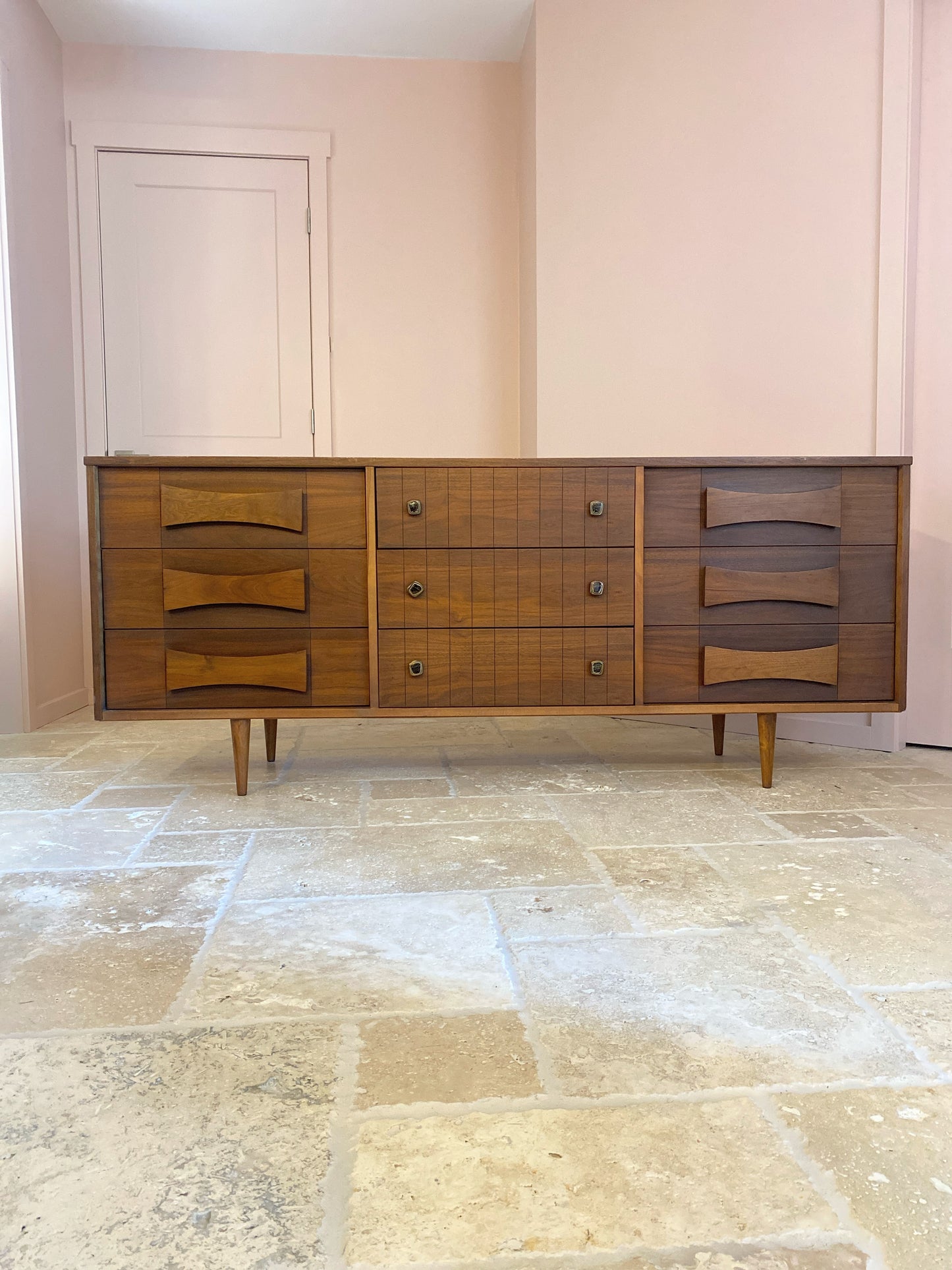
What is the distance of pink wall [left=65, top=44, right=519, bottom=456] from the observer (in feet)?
12.1

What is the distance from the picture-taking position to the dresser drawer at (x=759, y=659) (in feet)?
7.45

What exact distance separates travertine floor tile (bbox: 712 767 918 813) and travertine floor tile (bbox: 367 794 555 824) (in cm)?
51

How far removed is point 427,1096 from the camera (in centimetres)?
97

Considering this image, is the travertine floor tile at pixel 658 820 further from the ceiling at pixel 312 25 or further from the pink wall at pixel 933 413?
the ceiling at pixel 312 25

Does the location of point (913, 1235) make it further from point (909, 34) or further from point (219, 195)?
point (219, 195)

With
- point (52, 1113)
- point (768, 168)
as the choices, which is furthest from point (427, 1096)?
point (768, 168)

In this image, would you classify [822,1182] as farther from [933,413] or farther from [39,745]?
[39,745]

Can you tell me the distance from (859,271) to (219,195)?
245 centimetres

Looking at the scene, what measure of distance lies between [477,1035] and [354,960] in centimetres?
28

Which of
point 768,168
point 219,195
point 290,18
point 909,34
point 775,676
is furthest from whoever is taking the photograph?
point 219,195

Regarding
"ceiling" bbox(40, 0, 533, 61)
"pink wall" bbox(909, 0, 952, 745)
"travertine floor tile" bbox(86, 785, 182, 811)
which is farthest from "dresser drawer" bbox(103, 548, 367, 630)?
"ceiling" bbox(40, 0, 533, 61)

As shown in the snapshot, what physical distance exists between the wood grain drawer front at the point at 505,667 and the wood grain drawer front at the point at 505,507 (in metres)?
0.22

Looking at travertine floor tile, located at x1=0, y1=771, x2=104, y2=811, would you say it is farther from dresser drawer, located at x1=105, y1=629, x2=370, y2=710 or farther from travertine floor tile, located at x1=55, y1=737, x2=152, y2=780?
dresser drawer, located at x1=105, y1=629, x2=370, y2=710

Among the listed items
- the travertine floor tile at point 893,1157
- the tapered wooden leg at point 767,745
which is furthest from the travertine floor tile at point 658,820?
the travertine floor tile at point 893,1157
